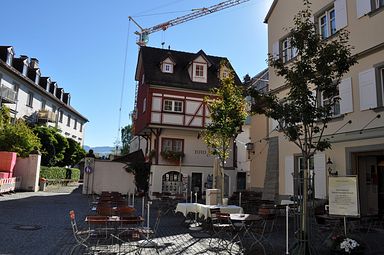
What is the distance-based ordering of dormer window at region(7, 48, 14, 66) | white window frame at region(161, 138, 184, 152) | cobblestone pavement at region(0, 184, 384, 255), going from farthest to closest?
dormer window at region(7, 48, 14, 66)
white window frame at region(161, 138, 184, 152)
cobblestone pavement at region(0, 184, 384, 255)

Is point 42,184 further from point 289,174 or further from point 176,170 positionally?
point 289,174

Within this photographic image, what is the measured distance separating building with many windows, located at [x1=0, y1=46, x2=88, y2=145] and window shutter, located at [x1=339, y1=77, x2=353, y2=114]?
2652 cm

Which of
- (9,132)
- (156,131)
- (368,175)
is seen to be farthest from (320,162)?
(9,132)

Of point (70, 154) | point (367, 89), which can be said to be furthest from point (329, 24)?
point (70, 154)

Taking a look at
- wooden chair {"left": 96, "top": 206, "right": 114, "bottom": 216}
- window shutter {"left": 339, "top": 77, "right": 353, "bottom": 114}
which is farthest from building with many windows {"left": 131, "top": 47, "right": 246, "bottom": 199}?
wooden chair {"left": 96, "top": 206, "right": 114, "bottom": 216}

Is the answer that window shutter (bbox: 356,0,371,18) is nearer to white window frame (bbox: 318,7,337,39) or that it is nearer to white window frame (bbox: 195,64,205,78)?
white window frame (bbox: 318,7,337,39)

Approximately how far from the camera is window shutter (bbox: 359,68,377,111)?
11.7 metres

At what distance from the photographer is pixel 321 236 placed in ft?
35.6

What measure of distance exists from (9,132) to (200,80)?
47.5 feet

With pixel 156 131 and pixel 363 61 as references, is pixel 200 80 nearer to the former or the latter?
pixel 156 131

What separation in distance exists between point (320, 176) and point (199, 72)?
1675 centimetres

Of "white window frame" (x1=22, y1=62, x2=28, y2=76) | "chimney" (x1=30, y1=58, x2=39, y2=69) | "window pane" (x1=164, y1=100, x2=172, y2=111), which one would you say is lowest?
"window pane" (x1=164, y1=100, x2=172, y2=111)

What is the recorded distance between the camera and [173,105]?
2698 cm

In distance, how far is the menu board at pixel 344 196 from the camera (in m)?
7.65
